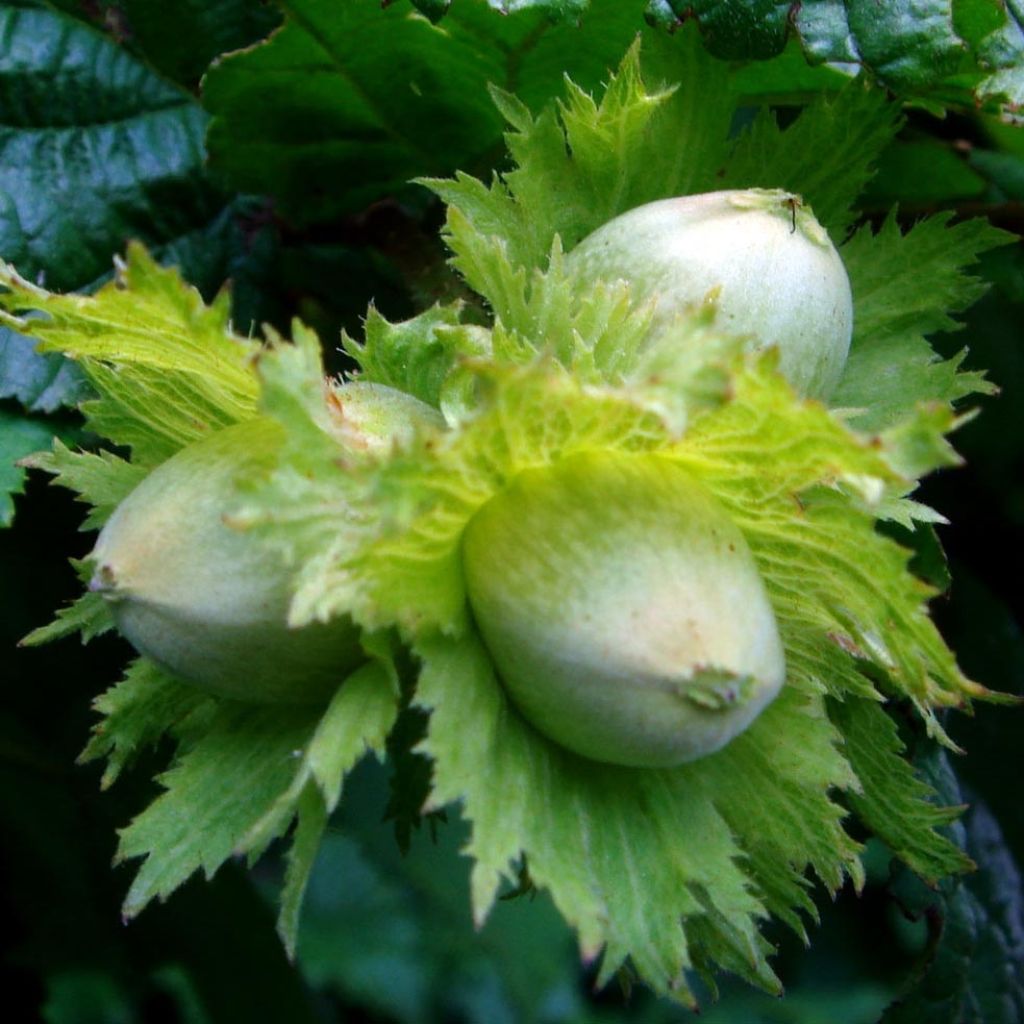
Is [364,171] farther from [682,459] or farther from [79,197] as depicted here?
[682,459]

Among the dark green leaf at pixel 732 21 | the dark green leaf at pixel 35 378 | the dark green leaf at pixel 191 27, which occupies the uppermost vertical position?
the dark green leaf at pixel 732 21

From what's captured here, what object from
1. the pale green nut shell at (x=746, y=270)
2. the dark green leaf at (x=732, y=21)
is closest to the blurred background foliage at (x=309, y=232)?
the dark green leaf at (x=732, y=21)

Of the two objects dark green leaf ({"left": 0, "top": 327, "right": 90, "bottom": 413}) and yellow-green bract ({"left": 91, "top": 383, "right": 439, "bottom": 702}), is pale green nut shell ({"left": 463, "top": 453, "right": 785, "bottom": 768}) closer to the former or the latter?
yellow-green bract ({"left": 91, "top": 383, "right": 439, "bottom": 702})

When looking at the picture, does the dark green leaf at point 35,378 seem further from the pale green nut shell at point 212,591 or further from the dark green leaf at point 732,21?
the dark green leaf at point 732,21

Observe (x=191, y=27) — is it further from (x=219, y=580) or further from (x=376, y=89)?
(x=219, y=580)

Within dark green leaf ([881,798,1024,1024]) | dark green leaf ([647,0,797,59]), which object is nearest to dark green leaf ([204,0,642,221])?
dark green leaf ([647,0,797,59])
